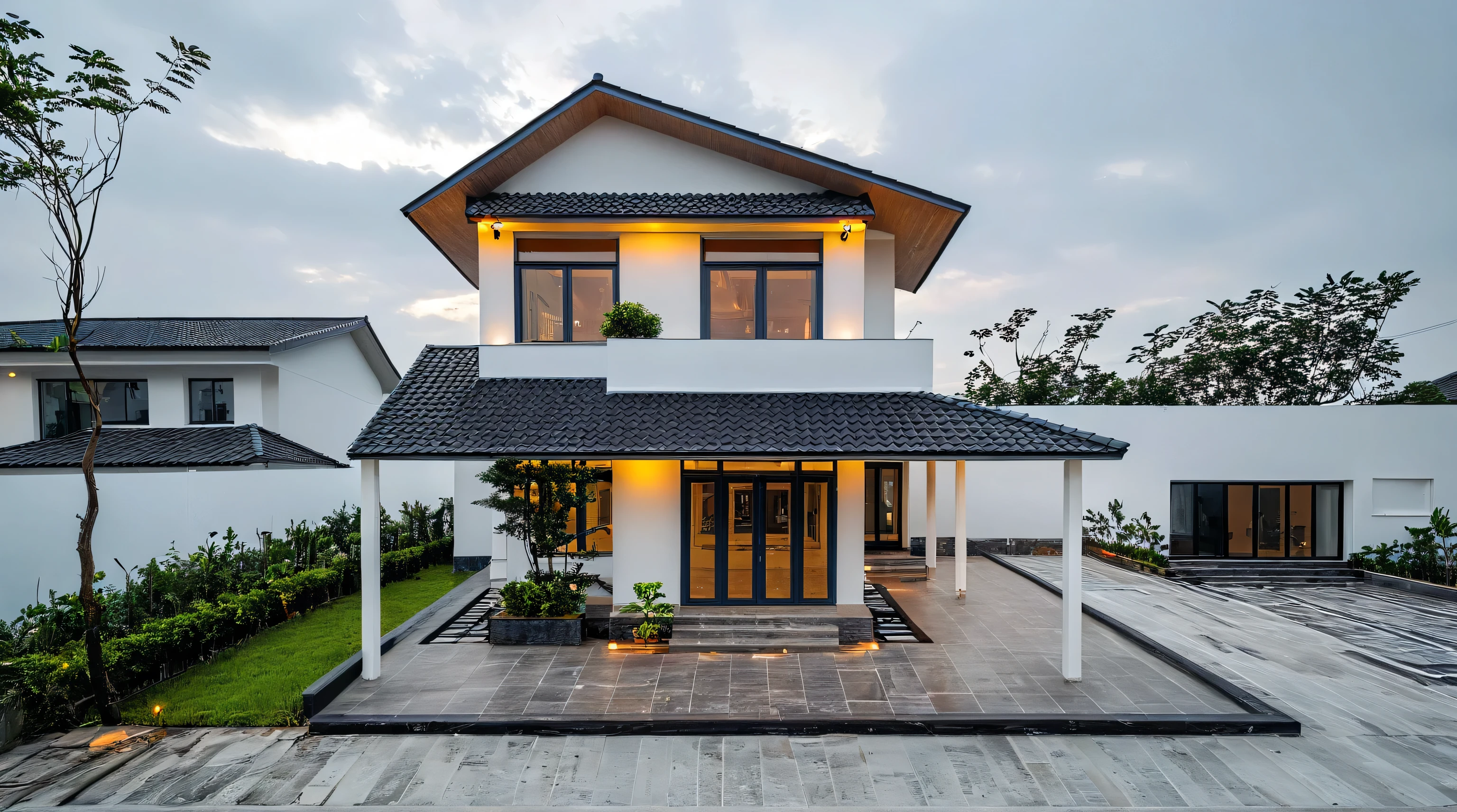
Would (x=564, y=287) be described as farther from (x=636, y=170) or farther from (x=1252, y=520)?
(x=1252, y=520)

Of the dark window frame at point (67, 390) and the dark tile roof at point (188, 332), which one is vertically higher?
the dark tile roof at point (188, 332)

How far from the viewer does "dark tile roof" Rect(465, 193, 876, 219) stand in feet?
29.2

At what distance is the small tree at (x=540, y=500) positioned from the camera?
8.45m

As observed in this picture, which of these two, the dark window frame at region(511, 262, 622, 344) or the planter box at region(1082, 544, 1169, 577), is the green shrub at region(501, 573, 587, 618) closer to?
the dark window frame at region(511, 262, 622, 344)

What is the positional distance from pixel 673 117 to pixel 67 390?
64.3 feet

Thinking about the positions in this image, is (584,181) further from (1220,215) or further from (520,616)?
(1220,215)

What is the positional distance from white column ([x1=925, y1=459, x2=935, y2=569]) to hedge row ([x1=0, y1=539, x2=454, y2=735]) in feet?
41.9

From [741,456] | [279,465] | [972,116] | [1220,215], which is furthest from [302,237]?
[1220,215]

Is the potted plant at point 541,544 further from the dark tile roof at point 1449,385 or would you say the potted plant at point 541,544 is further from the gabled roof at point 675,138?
the dark tile roof at point 1449,385

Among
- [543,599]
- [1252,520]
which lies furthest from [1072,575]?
[1252,520]

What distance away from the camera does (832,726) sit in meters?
5.84

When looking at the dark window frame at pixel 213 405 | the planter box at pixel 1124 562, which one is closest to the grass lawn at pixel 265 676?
the dark window frame at pixel 213 405

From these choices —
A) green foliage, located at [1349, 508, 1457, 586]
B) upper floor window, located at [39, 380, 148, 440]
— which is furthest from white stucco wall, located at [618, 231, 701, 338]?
green foliage, located at [1349, 508, 1457, 586]

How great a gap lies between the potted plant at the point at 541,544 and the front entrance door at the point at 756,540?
173cm
